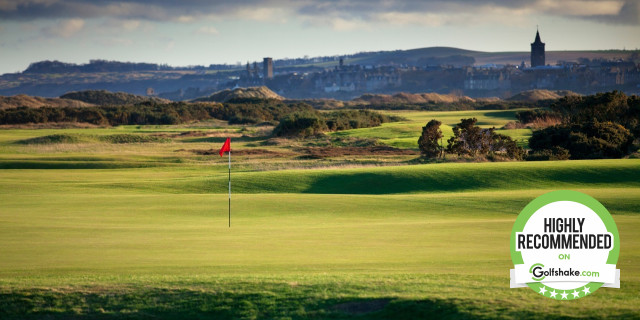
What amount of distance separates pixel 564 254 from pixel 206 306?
585cm

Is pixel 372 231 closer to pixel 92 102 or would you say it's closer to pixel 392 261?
pixel 392 261

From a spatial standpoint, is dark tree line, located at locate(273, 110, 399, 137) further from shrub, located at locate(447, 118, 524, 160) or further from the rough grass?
shrub, located at locate(447, 118, 524, 160)

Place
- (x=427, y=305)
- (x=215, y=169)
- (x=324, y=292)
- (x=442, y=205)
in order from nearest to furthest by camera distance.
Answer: (x=427, y=305) → (x=324, y=292) → (x=442, y=205) → (x=215, y=169)

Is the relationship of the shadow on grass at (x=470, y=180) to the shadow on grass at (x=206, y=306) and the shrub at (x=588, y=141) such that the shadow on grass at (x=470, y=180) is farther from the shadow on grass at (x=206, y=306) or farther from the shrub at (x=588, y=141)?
the shadow on grass at (x=206, y=306)

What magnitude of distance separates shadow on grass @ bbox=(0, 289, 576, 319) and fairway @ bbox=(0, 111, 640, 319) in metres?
0.02

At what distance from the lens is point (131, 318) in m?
11.8

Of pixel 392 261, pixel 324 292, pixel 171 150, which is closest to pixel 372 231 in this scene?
pixel 392 261

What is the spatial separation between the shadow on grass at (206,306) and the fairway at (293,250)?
24 millimetres

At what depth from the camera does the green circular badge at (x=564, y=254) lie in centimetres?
1212

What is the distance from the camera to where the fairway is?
11859mm

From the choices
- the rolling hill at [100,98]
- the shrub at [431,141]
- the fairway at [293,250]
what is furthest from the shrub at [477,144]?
the rolling hill at [100,98]

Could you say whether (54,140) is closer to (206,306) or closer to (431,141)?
(431,141)

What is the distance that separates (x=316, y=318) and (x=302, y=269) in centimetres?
292

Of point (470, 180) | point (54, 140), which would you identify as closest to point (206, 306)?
point (470, 180)
